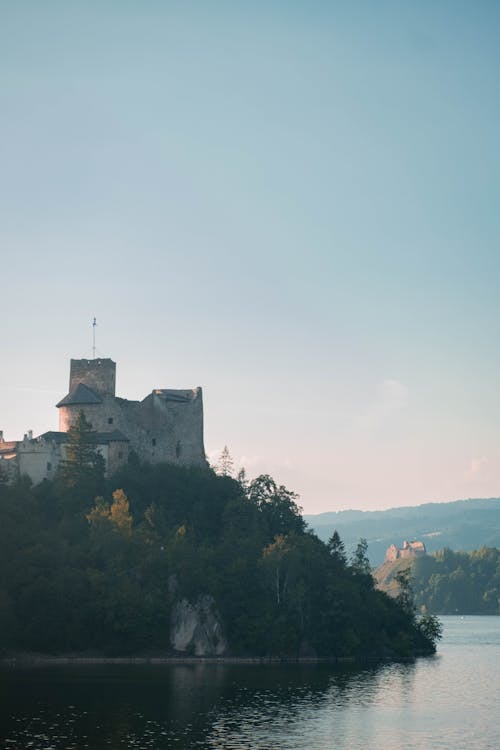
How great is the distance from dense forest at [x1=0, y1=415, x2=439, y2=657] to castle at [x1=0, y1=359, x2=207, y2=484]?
1.99 metres

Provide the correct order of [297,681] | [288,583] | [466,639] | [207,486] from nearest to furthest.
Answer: [297,681]
[288,583]
[207,486]
[466,639]

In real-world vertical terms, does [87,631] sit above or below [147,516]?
below

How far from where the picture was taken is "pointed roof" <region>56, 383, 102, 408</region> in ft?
405

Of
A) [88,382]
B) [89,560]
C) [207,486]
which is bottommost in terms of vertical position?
[89,560]

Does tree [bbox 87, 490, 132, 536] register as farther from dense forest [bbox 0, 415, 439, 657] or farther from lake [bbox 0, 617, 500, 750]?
lake [bbox 0, 617, 500, 750]

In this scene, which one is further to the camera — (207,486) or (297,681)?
(207,486)

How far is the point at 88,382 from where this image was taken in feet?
414

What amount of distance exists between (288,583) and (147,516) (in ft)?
52.7

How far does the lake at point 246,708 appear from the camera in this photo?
67750 mm

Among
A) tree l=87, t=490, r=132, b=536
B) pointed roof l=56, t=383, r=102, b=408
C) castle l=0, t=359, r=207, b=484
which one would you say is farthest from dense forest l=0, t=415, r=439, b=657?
pointed roof l=56, t=383, r=102, b=408

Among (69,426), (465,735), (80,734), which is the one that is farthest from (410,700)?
(69,426)

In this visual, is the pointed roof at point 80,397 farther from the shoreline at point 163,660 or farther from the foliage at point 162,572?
the shoreline at point 163,660

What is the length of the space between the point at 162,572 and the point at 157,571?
514 millimetres

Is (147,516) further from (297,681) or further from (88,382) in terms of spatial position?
(297,681)
